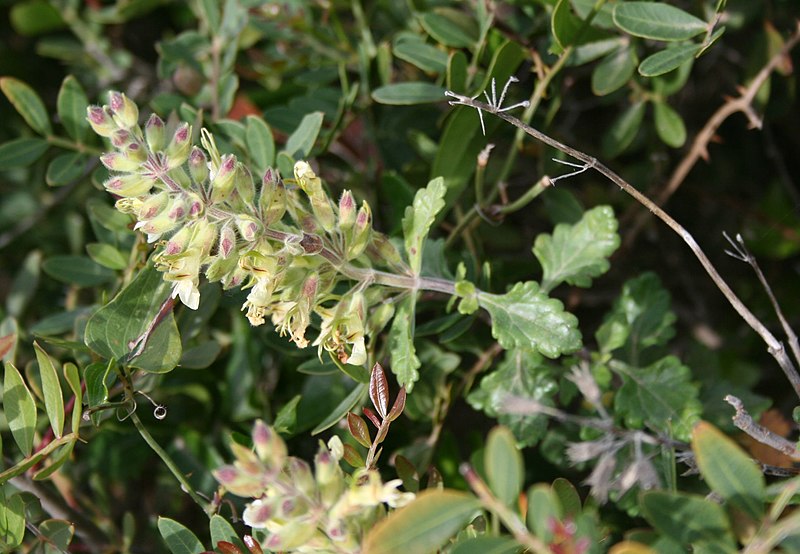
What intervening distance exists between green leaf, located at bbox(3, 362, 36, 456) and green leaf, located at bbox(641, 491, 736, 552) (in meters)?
1.18

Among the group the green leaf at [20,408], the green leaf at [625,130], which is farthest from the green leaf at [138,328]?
the green leaf at [625,130]

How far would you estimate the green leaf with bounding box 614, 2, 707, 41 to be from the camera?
72.7 inches

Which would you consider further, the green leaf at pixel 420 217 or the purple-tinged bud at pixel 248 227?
the green leaf at pixel 420 217

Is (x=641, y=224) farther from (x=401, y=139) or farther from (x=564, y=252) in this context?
(x=401, y=139)

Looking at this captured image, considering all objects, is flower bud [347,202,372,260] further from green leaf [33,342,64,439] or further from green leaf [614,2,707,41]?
green leaf [614,2,707,41]

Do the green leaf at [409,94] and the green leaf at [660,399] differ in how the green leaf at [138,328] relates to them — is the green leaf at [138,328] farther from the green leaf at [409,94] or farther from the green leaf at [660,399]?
the green leaf at [660,399]

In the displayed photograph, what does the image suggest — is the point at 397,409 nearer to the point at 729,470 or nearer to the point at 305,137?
the point at 729,470

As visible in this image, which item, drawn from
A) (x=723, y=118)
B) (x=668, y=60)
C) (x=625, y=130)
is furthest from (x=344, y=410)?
(x=723, y=118)

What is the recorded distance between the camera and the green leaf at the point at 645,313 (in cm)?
200

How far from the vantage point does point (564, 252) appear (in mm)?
1915

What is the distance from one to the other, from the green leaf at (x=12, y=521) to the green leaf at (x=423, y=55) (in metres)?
1.32

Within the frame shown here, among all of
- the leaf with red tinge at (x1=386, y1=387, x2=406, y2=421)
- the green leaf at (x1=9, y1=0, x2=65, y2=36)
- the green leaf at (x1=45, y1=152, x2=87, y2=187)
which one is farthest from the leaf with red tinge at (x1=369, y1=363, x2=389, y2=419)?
the green leaf at (x1=9, y1=0, x2=65, y2=36)

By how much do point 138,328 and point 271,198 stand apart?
418 millimetres

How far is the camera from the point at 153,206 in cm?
148
